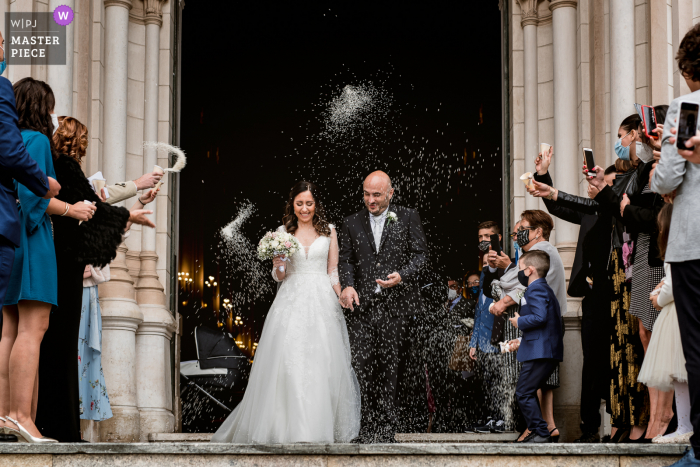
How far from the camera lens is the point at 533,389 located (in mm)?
6832

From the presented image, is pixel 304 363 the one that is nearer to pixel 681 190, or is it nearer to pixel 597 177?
pixel 597 177

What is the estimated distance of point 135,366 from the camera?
9.52m

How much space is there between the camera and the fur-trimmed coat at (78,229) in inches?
216

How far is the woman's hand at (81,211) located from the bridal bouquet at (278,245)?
6.12ft

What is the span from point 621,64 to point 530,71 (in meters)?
2.01

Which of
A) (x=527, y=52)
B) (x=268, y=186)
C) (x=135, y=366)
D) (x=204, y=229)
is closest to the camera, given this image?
(x=135, y=366)

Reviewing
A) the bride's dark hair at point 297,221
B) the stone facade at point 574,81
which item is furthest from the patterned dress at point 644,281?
the bride's dark hair at point 297,221

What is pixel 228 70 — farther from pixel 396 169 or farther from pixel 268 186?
pixel 396 169

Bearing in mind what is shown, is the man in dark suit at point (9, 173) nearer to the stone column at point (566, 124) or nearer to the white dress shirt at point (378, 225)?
the white dress shirt at point (378, 225)

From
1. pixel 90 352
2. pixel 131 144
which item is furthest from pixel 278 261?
pixel 131 144

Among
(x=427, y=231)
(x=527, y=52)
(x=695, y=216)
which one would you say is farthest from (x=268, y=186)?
(x=695, y=216)

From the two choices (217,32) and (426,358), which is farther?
(217,32)

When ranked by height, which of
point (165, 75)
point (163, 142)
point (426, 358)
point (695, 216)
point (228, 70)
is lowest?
point (426, 358)

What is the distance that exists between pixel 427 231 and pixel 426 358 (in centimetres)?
1005
